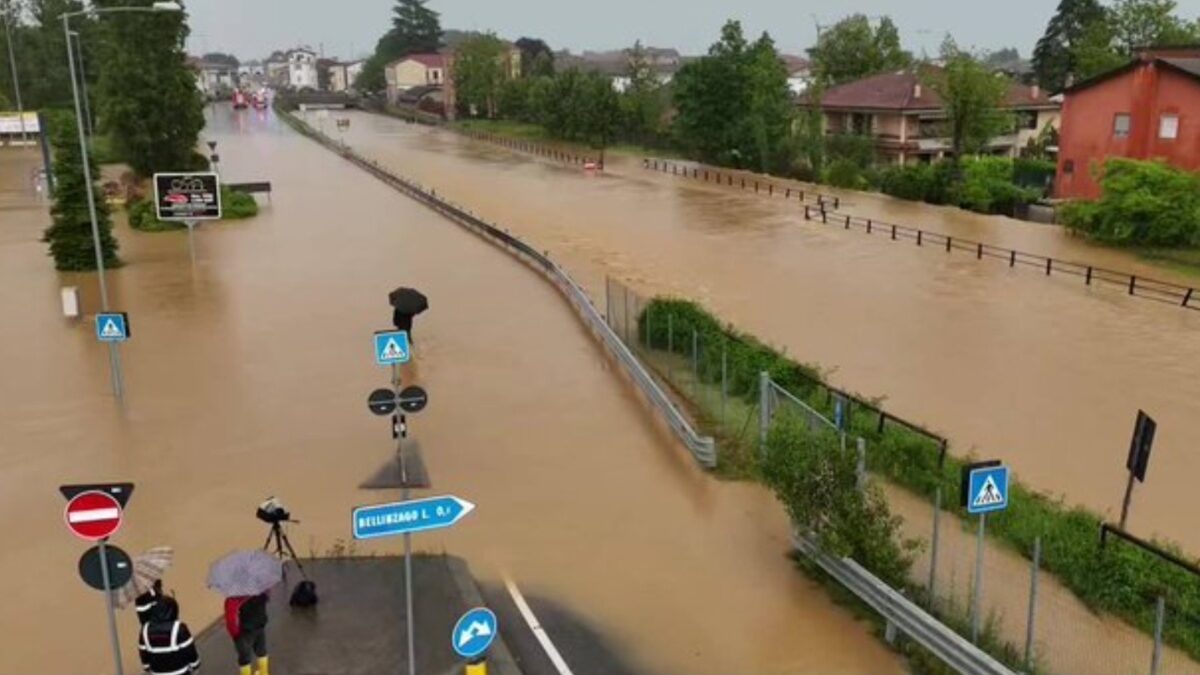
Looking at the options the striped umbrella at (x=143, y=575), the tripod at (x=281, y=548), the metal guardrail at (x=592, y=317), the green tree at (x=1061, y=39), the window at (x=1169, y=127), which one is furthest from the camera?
the green tree at (x=1061, y=39)

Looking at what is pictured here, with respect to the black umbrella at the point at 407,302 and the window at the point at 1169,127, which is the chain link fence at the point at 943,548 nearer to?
the black umbrella at the point at 407,302

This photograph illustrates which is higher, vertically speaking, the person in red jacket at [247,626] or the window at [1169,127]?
the window at [1169,127]

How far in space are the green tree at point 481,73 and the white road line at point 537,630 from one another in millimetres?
110382

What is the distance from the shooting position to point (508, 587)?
11.8 metres

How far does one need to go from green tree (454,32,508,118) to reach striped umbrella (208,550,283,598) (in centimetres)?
11288

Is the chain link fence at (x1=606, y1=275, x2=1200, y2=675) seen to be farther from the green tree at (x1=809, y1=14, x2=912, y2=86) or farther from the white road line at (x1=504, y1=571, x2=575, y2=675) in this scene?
the green tree at (x1=809, y1=14, x2=912, y2=86)

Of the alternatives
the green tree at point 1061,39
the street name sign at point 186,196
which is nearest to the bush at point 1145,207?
the street name sign at point 186,196

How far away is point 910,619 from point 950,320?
59.5 ft

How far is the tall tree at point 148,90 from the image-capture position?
46.8m

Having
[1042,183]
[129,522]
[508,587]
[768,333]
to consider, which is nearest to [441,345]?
[768,333]

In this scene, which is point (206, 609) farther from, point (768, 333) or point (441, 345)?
point (768, 333)

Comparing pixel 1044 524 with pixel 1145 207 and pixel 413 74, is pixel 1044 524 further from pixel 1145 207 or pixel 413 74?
pixel 413 74

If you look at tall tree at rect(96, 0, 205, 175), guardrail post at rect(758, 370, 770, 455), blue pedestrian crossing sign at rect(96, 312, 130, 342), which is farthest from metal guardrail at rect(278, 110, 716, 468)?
tall tree at rect(96, 0, 205, 175)

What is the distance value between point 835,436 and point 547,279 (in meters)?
19.5
